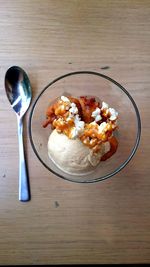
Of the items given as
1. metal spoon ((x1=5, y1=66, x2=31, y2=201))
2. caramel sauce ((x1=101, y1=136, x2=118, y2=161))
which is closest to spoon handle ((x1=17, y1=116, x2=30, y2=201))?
metal spoon ((x1=5, y1=66, x2=31, y2=201))

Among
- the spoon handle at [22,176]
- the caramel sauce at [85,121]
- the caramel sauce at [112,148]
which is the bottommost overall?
the spoon handle at [22,176]

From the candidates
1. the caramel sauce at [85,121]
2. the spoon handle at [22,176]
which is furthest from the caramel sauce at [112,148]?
the spoon handle at [22,176]

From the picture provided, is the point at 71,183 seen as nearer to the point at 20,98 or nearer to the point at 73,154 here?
the point at 73,154

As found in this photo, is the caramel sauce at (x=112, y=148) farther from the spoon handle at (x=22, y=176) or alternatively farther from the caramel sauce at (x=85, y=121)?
the spoon handle at (x=22, y=176)

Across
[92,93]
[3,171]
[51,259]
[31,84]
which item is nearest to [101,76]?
[92,93]

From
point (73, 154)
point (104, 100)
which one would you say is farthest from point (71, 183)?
point (104, 100)

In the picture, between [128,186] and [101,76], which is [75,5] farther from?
[128,186]
